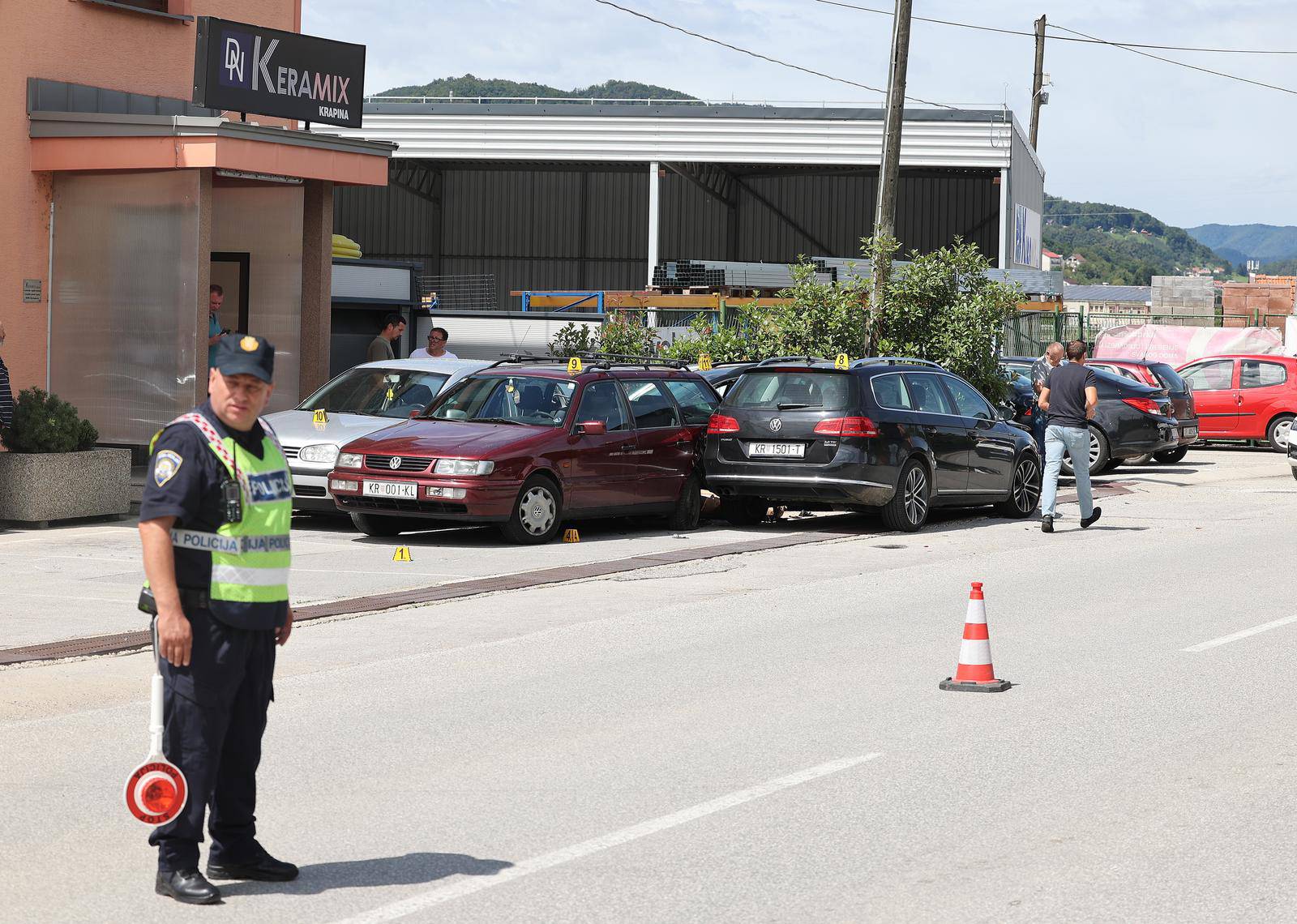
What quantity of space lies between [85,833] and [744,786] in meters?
2.41

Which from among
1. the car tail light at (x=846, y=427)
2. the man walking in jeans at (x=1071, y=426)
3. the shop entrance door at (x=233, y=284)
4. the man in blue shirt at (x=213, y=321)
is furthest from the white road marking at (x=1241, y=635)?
the shop entrance door at (x=233, y=284)

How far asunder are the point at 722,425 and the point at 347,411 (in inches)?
144

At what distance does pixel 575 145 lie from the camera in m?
49.0

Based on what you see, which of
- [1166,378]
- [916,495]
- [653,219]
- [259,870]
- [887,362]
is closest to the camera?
[259,870]

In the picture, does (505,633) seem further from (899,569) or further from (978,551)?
(978,551)

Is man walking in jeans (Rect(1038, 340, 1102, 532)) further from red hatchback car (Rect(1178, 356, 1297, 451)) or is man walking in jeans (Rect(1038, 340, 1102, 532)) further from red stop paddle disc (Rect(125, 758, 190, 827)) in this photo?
red hatchback car (Rect(1178, 356, 1297, 451))

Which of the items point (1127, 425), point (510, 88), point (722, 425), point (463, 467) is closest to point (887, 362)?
point (722, 425)

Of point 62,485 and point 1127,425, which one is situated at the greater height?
point 1127,425

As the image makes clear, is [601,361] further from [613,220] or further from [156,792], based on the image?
[613,220]

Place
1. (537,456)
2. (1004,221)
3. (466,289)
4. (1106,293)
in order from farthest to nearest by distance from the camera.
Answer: (1106,293) < (466,289) < (1004,221) < (537,456)

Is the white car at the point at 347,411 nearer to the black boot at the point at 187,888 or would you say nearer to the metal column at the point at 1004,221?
the black boot at the point at 187,888

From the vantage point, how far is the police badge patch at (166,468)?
498 cm

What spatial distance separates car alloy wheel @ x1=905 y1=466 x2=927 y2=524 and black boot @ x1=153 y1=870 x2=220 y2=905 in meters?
11.9

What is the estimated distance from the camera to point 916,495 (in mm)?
16594
